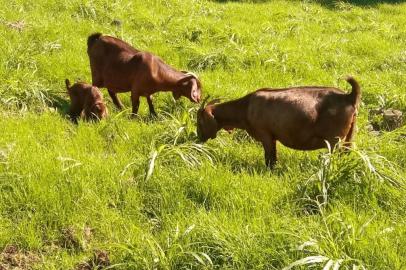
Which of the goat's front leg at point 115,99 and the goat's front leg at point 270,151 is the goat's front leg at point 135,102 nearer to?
the goat's front leg at point 115,99

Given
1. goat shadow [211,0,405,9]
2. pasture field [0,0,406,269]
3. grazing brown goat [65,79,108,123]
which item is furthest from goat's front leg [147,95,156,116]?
goat shadow [211,0,405,9]

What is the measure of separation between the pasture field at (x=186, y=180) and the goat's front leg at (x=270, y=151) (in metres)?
0.10

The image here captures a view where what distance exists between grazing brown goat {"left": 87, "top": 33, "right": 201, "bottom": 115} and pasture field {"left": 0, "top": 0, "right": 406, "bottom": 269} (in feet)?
0.96

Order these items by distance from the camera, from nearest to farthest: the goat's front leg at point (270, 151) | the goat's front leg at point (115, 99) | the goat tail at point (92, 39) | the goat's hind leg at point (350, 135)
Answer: the goat's hind leg at point (350, 135) → the goat's front leg at point (270, 151) → the goat's front leg at point (115, 99) → the goat tail at point (92, 39)

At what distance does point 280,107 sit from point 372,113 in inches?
100

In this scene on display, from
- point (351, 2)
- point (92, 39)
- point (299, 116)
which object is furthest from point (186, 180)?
point (351, 2)

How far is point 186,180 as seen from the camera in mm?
4871

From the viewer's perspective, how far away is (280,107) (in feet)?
17.8

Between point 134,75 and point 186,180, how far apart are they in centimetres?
278

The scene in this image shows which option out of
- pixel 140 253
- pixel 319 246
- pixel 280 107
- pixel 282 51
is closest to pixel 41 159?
pixel 140 253

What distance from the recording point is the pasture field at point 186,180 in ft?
12.8

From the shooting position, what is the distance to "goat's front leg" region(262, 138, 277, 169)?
557cm

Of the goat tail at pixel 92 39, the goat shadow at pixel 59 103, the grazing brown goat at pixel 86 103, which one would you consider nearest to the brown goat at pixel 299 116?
the grazing brown goat at pixel 86 103

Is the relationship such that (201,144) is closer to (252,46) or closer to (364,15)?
(252,46)
